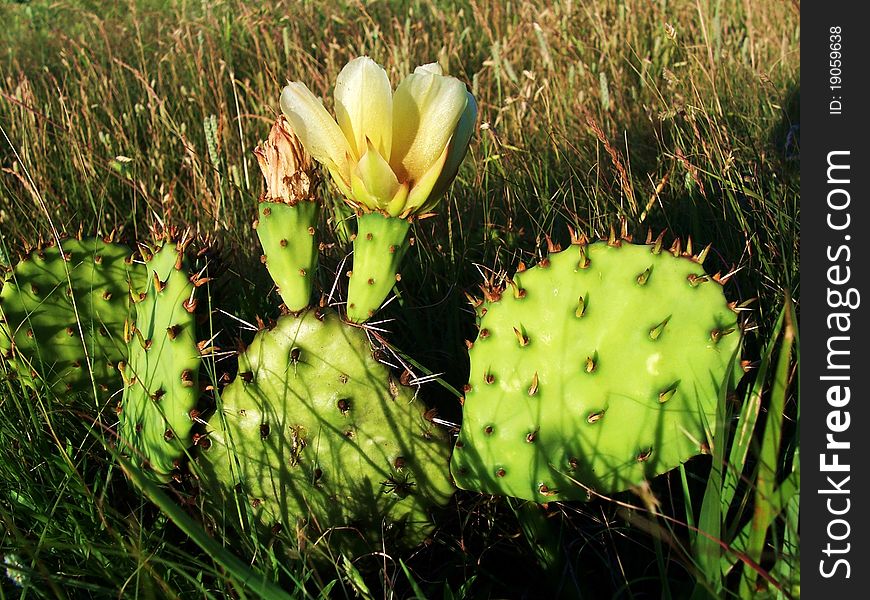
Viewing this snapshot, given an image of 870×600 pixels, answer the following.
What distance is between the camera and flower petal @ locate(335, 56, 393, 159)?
3.37 ft

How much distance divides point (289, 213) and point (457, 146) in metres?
0.26

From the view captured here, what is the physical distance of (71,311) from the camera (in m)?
1.41

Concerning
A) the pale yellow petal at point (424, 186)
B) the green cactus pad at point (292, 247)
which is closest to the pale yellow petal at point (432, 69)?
the pale yellow petal at point (424, 186)

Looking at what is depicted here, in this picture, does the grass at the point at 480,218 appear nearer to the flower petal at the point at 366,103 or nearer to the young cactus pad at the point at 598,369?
the young cactus pad at the point at 598,369

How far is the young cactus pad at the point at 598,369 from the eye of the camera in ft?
3.40

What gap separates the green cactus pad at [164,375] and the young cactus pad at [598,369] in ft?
1.36

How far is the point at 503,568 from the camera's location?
1270 mm

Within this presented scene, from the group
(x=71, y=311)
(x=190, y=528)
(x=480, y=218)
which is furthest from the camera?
(x=480, y=218)

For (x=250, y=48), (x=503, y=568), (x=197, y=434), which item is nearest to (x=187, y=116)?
(x=250, y=48)

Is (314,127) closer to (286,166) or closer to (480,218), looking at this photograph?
(286,166)

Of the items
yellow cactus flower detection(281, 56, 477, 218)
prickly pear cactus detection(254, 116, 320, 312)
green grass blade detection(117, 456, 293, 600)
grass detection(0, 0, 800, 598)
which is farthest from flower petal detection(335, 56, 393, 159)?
green grass blade detection(117, 456, 293, 600)

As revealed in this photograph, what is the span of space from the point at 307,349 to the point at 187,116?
1978 millimetres

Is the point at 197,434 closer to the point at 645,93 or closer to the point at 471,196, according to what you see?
the point at 471,196

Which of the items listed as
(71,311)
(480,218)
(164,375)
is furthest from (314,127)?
(480,218)
